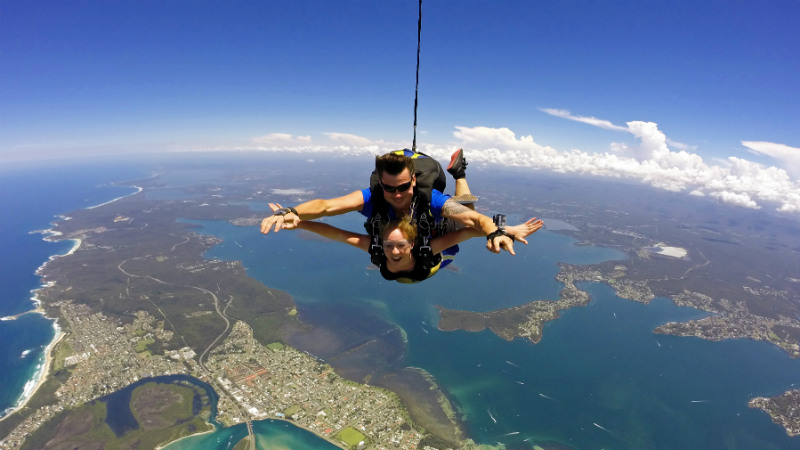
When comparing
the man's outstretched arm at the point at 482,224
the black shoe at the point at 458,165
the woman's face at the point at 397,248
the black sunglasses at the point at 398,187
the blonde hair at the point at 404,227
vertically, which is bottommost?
the woman's face at the point at 397,248

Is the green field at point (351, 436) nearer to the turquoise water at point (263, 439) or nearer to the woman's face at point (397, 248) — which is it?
the turquoise water at point (263, 439)

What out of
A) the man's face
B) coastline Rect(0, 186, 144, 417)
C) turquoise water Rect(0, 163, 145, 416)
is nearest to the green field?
the man's face

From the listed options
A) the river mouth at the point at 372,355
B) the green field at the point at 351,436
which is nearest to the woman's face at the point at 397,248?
the green field at the point at 351,436

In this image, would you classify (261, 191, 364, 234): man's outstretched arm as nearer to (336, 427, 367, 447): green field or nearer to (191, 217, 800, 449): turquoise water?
(336, 427, 367, 447): green field

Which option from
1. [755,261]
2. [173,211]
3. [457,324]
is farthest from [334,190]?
[755,261]

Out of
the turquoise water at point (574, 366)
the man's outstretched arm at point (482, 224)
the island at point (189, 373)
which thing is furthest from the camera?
the turquoise water at point (574, 366)

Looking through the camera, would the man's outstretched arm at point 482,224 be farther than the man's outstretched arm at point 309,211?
No

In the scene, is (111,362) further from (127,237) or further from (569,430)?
(127,237)

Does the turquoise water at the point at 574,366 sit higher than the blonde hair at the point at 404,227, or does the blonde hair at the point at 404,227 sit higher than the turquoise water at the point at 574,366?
the blonde hair at the point at 404,227
